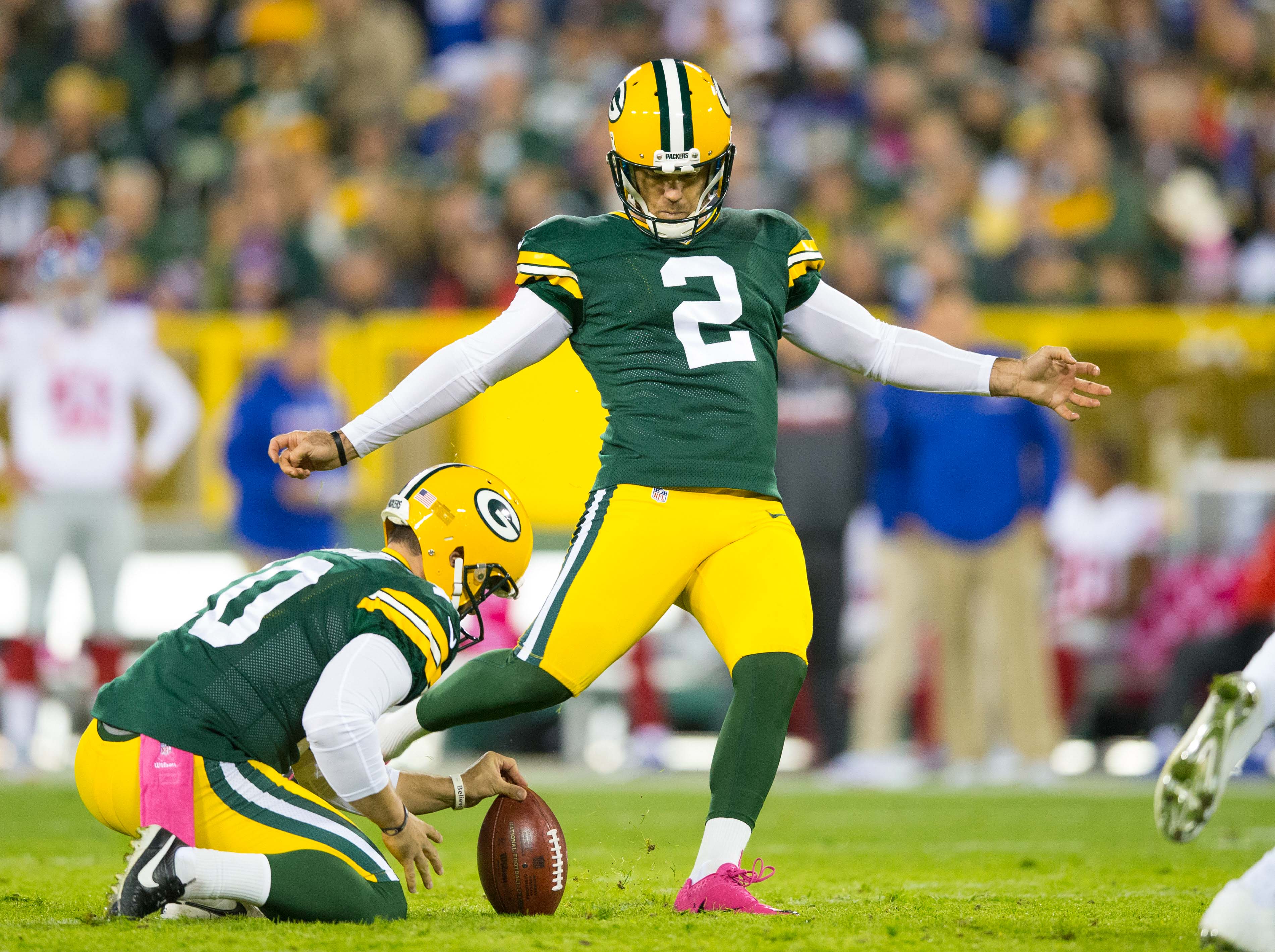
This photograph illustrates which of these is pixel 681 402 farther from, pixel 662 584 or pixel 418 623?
pixel 418 623

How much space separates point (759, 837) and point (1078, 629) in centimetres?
361

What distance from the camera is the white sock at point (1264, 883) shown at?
10.2 feet

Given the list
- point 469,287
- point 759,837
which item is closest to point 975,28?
point 469,287

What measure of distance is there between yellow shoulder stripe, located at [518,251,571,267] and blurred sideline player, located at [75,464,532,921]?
0.79 metres

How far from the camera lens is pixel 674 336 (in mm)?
3977

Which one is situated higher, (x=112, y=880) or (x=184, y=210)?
(x=184, y=210)

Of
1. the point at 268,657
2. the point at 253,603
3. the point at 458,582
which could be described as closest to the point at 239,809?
the point at 268,657

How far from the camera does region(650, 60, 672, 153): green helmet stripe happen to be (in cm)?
393

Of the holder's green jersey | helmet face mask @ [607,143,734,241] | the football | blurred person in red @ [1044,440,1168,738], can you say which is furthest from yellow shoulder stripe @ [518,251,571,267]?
blurred person in red @ [1044,440,1168,738]

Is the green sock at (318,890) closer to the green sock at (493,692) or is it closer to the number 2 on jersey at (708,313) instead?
the green sock at (493,692)

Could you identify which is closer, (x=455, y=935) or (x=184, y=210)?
(x=455, y=935)

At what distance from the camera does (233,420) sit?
8.70 meters

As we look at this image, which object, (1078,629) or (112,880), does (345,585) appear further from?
(1078,629)

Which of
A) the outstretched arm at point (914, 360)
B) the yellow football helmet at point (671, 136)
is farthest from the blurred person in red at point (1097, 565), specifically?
the yellow football helmet at point (671, 136)
